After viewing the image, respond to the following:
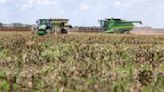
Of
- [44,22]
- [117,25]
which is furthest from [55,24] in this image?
[117,25]

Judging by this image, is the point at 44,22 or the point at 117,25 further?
the point at 117,25

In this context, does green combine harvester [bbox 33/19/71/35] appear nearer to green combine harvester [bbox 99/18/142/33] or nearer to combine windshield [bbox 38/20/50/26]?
combine windshield [bbox 38/20/50/26]

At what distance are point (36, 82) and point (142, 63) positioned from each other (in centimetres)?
498

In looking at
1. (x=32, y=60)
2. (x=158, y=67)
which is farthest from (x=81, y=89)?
(x=32, y=60)

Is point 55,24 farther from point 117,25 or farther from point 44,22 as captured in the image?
point 117,25

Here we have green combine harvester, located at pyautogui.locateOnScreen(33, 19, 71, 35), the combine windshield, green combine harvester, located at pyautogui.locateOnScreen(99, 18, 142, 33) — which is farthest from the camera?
green combine harvester, located at pyautogui.locateOnScreen(99, 18, 142, 33)

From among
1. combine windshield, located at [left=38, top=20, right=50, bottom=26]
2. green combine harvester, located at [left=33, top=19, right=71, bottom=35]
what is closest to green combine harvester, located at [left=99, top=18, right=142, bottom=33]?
green combine harvester, located at [left=33, top=19, right=71, bottom=35]

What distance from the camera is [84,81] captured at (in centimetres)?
962

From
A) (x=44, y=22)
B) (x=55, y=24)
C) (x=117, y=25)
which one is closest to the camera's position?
(x=44, y=22)

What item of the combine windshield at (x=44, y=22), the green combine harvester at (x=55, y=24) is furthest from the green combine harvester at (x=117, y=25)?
the combine windshield at (x=44, y=22)

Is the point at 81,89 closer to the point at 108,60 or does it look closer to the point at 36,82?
the point at 36,82

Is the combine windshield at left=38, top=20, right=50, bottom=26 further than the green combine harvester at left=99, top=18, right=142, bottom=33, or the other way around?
the green combine harvester at left=99, top=18, right=142, bottom=33

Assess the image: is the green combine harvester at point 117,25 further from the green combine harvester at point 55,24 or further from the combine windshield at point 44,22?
the combine windshield at point 44,22

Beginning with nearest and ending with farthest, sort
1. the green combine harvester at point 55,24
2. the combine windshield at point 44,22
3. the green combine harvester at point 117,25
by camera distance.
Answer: the green combine harvester at point 55,24 → the combine windshield at point 44,22 → the green combine harvester at point 117,25
